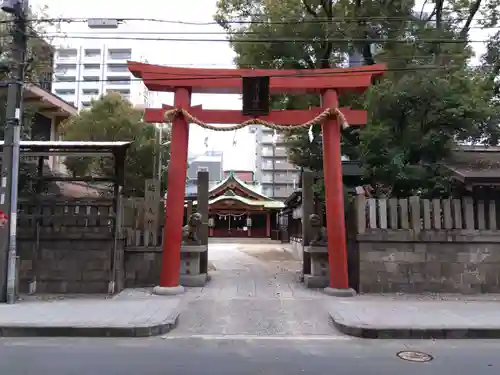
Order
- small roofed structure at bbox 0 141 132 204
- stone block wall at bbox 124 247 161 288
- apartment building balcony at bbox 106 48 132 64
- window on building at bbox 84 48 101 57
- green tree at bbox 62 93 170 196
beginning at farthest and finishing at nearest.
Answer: apartment building balcony at bbox 106 48 132 64, window on building at bbox 84 48 101 57, green tree at bbox 62 93 170 196, stone block wall at bbox 124 247 161 288, small roofed structure at bbox 0 141 132 204

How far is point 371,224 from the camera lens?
37.0ft

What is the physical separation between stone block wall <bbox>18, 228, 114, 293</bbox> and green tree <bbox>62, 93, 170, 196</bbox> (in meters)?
11.2

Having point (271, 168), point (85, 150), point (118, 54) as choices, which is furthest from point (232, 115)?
point (118, 54)

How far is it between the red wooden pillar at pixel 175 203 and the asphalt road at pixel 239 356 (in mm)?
3886

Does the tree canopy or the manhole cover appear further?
the tree canopy

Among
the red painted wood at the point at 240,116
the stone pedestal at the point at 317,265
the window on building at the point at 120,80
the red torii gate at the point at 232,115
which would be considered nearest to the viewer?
the red torii gate at the point at 232,115

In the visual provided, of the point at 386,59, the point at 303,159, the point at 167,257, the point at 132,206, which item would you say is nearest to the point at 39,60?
the point at 132,206

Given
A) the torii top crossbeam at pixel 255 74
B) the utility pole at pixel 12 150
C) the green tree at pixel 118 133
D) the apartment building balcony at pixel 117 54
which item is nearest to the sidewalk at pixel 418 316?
the torii top crossbeam at pixel 255 74

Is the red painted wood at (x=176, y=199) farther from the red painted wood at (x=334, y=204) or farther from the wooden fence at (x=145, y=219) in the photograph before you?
the red painted wood at (x=334, y=204)

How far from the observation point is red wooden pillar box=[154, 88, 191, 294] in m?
11.3

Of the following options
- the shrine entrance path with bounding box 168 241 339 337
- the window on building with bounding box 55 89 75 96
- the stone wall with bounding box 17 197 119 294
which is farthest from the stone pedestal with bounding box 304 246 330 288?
the window on building with bounding box 55 89 75 96

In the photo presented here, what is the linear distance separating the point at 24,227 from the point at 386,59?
37.3 ft

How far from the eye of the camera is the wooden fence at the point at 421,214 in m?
11.3

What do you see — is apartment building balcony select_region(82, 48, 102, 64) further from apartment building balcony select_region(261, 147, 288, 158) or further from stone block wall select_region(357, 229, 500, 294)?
stone block wall select_region(357, 229, 500, 294)
